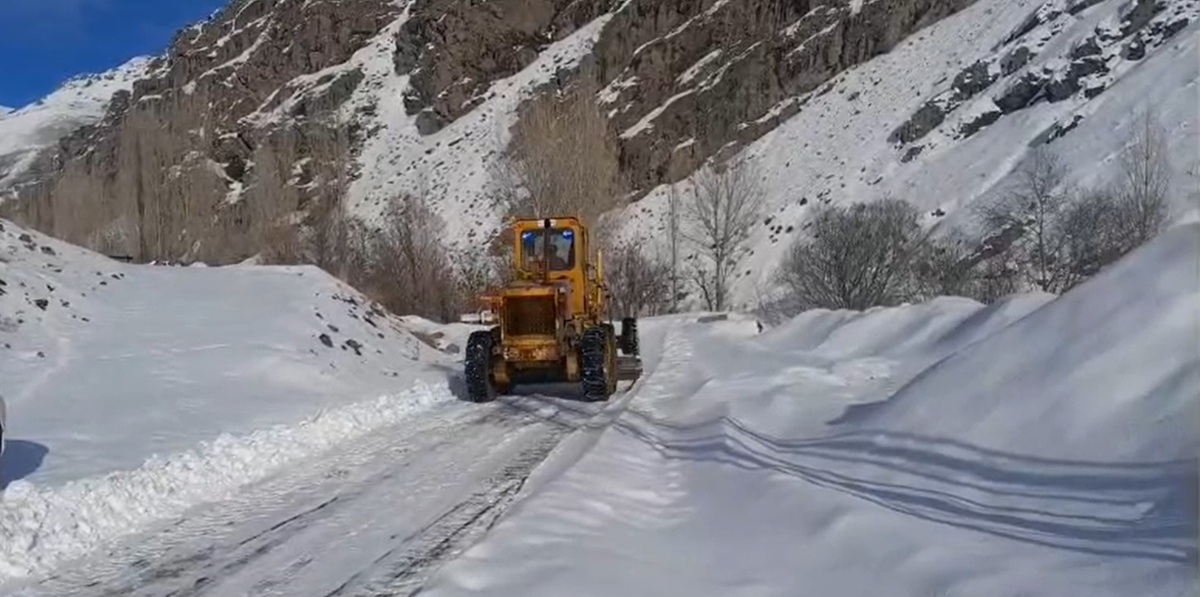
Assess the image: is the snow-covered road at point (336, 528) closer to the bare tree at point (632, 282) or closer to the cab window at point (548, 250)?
the cab window at point (548, 250)

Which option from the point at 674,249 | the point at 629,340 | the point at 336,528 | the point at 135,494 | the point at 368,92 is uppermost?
the point at 368,92

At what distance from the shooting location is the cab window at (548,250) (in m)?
16.5

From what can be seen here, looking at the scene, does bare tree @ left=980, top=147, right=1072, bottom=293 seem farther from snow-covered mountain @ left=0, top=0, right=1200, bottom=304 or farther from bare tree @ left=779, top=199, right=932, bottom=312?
bare tree @ left=779, top=199, right=932, bottom=312

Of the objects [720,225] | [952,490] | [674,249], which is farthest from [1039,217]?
[952,490]

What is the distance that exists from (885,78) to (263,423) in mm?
60094

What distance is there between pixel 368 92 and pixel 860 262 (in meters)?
67.9

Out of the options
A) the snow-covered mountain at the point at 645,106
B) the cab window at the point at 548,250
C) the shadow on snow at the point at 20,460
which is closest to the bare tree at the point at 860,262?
the snow-covered mountain at the point at 645,106

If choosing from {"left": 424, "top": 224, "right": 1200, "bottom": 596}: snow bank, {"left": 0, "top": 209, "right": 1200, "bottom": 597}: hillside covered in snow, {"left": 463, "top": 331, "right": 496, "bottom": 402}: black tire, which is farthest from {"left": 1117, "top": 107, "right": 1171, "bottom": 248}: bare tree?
{"left": 424, "top": 224, "right": 1200, "bottom": 596}: snow bank

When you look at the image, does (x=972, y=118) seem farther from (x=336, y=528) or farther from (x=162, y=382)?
(x=336, y=528)

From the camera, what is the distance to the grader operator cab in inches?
600

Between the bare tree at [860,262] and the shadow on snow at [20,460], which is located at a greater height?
the bare tree at [860,262]

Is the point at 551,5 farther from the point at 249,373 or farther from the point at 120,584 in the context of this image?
the point at 120,584

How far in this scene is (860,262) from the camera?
40.8 m

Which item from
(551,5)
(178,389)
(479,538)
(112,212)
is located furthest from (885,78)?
(479,538)
